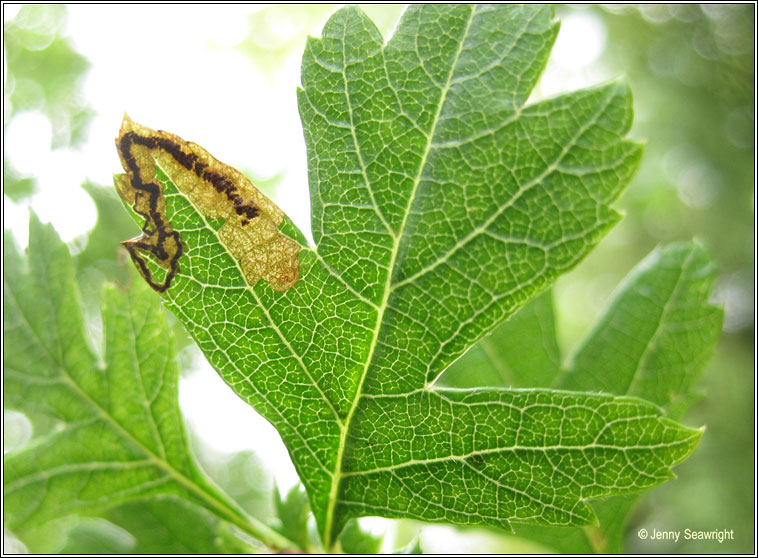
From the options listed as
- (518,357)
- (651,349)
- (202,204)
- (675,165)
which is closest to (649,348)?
(651,349)

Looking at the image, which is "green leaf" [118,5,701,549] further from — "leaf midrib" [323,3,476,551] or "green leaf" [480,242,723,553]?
"green leaf" [480,242,723,553]

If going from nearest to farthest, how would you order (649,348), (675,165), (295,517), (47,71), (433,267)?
(433,267)
(295,517)
(649,348)
(47,71)
(675,165)

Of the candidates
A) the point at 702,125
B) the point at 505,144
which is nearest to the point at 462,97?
the point at 505,144

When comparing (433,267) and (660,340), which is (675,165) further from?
(433,267)

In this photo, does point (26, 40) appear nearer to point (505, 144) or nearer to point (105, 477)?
point (105, 477)

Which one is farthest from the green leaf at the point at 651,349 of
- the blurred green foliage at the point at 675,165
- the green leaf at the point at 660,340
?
the blurred green foliage at the point at 675,165

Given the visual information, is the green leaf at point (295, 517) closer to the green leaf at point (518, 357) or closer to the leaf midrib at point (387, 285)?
the leaf midrib at point (387, 285)
